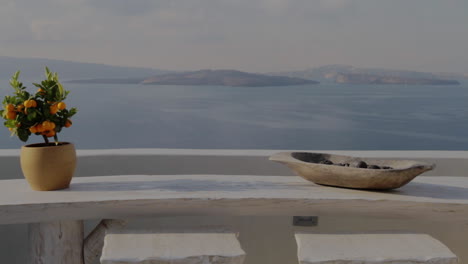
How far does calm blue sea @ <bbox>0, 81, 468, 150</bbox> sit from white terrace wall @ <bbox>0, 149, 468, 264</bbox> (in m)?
13.0

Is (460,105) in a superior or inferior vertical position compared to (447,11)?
inferior

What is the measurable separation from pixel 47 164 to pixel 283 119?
2245cm

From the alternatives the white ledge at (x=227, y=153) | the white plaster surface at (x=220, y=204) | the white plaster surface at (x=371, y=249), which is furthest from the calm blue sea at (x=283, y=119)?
the white plaster surface at (x=371, y=249)

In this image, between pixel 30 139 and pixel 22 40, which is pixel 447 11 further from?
pixel 30 139

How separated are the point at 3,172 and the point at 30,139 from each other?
633 mm

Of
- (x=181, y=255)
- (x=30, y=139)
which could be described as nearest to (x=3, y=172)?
(x=30, y=139)

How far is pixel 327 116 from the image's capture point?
23828 millimetres

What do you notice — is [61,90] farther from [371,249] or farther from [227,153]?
[371,249]

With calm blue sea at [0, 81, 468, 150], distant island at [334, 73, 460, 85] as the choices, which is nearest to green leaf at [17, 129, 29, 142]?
distant island at [334, 73, 460, 85]

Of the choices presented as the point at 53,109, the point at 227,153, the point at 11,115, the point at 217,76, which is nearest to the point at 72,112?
the point at 53,109

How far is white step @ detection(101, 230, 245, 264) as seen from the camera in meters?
1.25

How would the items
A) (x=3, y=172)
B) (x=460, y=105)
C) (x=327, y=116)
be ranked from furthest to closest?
(x=327, y=116), (x=460, y=105), (x=3, y=172)

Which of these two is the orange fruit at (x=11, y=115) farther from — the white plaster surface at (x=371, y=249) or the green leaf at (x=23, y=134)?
the white plaster surface at (x=371, y=249)

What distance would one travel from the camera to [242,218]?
2.20m
